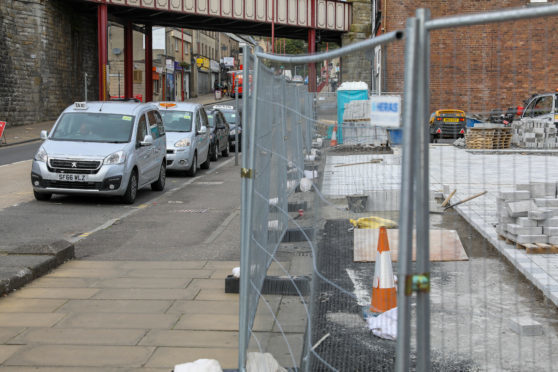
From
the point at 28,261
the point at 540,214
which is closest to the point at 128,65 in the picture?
the point at 28,261

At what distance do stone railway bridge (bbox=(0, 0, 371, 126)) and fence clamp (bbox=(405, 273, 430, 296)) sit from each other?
36.7 m

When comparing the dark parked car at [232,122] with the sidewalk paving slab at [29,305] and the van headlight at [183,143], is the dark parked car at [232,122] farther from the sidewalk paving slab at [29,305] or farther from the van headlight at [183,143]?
the sidewalk paving slab at [29,305]

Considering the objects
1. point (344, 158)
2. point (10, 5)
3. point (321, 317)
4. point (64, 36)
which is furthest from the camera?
point (64, 36)

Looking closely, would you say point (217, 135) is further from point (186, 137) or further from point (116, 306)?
point (116, 306)

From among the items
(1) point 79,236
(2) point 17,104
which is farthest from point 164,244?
(2) point 17,104

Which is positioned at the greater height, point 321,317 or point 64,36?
point 64,36

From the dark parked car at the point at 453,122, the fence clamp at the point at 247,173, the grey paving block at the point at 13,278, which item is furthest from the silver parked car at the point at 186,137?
the fence clamp at the point at 247,173

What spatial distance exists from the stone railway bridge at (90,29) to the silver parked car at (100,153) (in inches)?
935

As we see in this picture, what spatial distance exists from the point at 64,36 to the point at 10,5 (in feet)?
16.4

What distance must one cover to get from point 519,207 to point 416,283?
228 inches

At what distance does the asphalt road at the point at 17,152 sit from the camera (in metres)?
23.3

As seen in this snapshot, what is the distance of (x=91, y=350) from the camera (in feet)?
17.1

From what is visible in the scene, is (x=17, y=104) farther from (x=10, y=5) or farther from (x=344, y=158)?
(x=344, y=158)

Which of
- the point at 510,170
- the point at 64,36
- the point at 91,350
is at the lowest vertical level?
the point at 91,350
